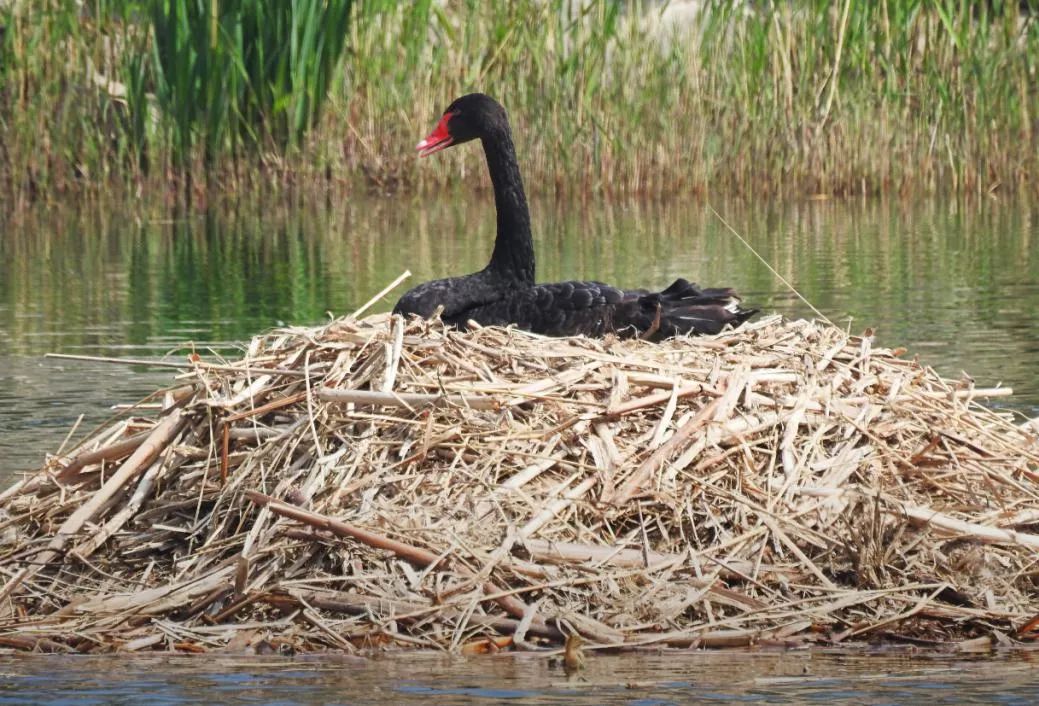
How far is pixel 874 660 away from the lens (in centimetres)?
444

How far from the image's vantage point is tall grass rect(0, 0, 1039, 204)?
16.8m

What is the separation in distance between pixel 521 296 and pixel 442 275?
15.3 ft

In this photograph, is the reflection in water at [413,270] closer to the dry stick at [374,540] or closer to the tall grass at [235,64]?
the tall grass at [235,64]

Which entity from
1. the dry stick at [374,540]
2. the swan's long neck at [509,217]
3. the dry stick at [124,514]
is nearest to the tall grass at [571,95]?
the swan's long neck at [509,217]

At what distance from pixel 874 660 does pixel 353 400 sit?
1.71m

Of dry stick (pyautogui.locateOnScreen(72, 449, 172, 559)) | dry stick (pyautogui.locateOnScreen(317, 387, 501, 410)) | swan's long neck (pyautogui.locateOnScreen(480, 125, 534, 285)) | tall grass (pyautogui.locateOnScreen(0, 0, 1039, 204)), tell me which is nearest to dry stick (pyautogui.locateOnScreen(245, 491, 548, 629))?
dry stick (pyautogui.locateOnScreen(317, 387, 501, 410))

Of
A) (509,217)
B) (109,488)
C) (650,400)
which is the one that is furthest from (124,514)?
(509,217)

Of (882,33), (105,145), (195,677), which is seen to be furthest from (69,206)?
(195,677)

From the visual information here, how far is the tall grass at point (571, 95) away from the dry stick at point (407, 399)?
11.7 m

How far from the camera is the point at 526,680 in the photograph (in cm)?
424

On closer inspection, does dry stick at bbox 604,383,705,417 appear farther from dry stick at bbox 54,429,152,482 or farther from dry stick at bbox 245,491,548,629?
dry stick at bbox 54,429,152,482

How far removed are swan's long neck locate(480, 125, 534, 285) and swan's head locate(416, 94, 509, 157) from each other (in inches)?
2.1

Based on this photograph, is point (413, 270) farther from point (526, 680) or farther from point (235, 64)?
point (526, 680)

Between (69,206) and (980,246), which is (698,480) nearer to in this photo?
(980,246)
